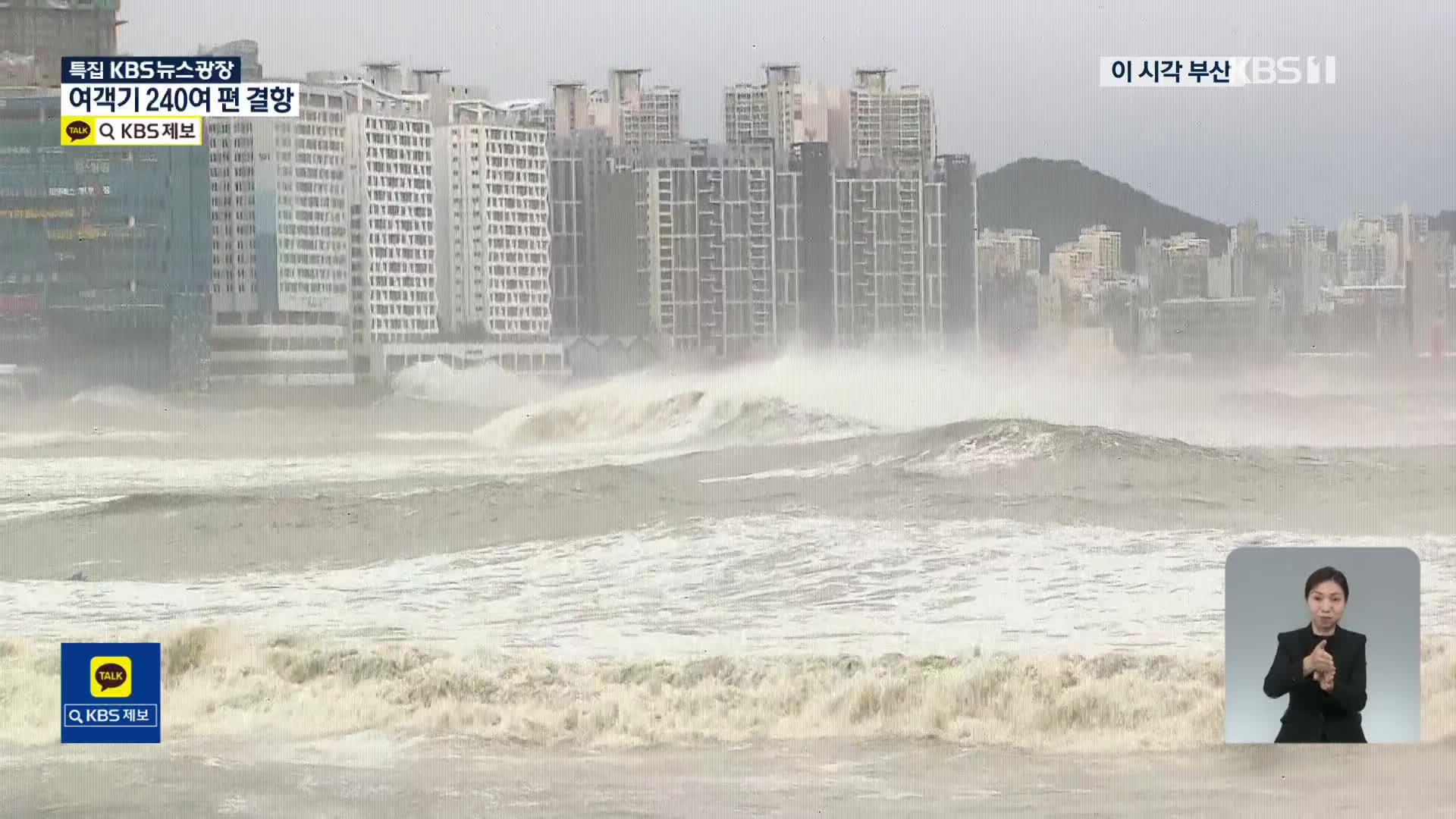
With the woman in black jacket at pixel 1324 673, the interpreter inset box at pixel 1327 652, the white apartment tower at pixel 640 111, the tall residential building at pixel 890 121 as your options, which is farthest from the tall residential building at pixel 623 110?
the woman in black jacket at pixel 1324 673

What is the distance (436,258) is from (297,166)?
46 cm

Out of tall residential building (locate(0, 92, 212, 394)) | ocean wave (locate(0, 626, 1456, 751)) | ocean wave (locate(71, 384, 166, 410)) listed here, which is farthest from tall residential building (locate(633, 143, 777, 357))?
ocean wave (locate(71, 384, 166, 410))

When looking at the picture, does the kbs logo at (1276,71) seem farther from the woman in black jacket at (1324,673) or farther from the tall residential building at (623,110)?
the tall residential building at (623,110)

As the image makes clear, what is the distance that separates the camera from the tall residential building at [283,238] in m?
6.04

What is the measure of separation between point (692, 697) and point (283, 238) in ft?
5.63

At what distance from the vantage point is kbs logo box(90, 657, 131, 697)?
5.97m

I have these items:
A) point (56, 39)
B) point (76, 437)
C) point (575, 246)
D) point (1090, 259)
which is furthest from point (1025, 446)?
point (56, 39)

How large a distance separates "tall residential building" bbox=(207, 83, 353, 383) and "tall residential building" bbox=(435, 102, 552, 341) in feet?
0.98

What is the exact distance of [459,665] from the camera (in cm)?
592

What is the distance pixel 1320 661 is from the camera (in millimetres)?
5770

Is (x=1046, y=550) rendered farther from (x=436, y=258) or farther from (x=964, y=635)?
(x=436, y=258)

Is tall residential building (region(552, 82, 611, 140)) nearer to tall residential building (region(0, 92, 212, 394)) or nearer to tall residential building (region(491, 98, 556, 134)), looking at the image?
tall residential building (region(491, 98, 556, 134))

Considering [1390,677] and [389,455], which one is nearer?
[1390,677]

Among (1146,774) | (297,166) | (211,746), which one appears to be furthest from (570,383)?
(1146,774)
